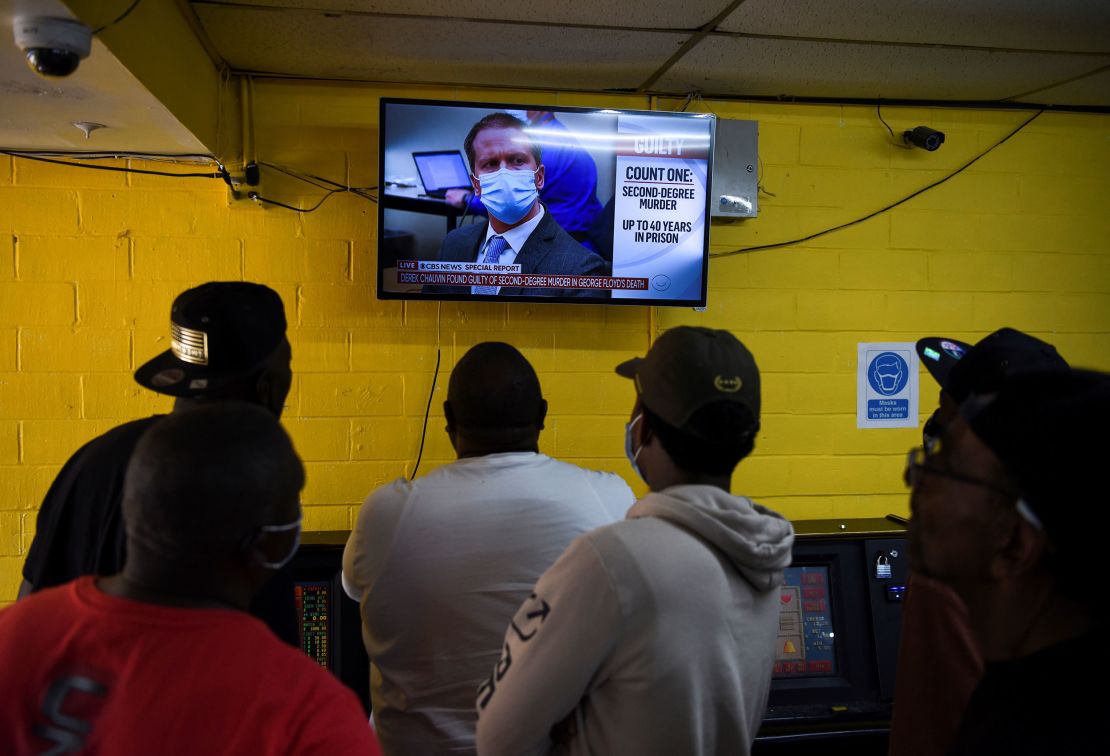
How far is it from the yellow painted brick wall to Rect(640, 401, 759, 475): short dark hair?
1.81m

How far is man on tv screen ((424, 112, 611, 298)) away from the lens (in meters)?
2.91

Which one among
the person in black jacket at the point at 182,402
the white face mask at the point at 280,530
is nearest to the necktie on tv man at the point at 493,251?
the person in black jacket at the point at 182,402

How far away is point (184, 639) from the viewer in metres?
0.99

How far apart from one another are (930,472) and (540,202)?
2050mm

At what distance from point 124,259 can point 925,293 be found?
123 inches

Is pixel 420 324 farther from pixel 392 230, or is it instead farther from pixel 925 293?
pixel 925 293

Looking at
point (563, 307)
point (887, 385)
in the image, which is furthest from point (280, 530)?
point (887, 385)

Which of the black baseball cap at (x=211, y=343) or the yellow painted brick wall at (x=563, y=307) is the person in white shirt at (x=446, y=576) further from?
the yellow painted brick wall at (x=563, y=307)

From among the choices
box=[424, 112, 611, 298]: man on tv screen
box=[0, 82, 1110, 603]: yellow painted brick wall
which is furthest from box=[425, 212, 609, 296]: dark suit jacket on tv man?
box=[0, 82, 1110, 603]: yellow painted brick wall

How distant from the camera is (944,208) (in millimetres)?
3504

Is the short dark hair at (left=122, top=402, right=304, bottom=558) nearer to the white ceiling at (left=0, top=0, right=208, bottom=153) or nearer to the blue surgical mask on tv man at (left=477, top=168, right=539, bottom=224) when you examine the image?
the white ceiling at (left=0, top=0, right=208, bottom=153)

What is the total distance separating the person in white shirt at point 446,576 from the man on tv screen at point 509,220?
1.26 m

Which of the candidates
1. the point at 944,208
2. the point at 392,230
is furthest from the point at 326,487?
the point at 944,208

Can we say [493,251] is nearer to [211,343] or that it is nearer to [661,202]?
[661,202]
